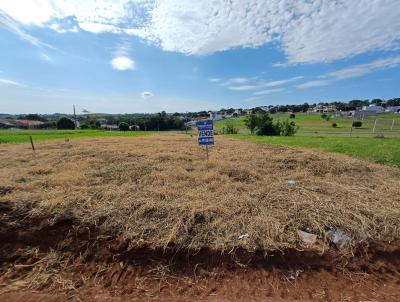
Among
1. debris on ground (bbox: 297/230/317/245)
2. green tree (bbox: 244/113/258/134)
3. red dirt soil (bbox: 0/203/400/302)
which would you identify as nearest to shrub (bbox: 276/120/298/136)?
green tree (bbox: 244/113/258/134)

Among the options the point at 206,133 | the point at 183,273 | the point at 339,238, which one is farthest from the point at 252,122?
the point at 183,273

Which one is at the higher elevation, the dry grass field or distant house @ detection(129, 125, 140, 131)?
the dry grass field

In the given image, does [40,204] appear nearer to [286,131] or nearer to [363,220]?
[363,220]

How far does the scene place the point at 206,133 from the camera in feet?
24.6

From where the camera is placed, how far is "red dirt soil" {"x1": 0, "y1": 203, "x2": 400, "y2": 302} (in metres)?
2.49

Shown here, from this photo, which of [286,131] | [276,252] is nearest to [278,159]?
[276,252]

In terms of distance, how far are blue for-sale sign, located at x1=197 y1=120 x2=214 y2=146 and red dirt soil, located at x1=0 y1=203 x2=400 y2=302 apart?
466 centimetres

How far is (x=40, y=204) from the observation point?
4098 mm

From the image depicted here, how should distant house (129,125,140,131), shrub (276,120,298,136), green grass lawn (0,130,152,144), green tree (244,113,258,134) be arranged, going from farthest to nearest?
1. distant house (129,125,140,131)
2. green tree (244,113,258,134)
3. shrub (276,120,298,136)
4. green grass lawn (0,130,152,144)

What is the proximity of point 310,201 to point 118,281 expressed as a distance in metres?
3.29

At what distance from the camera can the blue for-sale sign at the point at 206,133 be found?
745 centimetres

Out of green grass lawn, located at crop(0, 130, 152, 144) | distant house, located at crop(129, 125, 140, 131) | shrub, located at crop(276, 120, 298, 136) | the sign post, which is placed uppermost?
the sign post

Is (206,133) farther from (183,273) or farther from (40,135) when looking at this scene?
(40,135)

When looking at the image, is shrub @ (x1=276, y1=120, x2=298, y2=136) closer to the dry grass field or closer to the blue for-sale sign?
the blue for-sale sign
